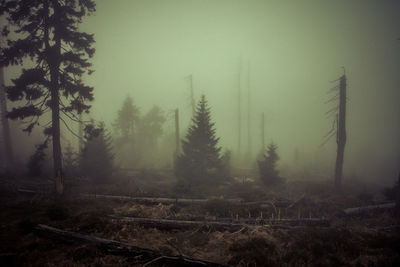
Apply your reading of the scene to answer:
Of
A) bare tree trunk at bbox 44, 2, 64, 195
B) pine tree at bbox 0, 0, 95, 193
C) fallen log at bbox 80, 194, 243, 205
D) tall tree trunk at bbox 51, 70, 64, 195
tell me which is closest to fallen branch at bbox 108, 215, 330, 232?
fallen log at bbox 80, 194, 243, 205

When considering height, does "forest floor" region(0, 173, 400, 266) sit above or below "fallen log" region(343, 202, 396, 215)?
above

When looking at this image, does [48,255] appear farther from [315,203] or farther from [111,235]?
[315,203]

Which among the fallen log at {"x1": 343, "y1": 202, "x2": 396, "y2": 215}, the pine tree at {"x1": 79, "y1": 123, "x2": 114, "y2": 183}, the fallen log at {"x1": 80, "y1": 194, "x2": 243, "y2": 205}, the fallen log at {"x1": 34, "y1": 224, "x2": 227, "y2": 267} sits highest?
the pine tree at {"x1": 79, "y1": 123, "x2": 114, "y2": 183}

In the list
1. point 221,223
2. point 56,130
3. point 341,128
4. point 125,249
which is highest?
point 341,128

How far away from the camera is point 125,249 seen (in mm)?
6137

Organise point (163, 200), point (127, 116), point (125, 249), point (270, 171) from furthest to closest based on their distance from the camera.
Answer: point (127, 116)
point (270, 171)
point (163, 200)
point (125, 249)

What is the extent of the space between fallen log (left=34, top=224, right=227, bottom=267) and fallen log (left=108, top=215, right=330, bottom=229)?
2336 millimetres

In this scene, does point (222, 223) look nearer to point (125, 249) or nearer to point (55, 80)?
point (125, 249)

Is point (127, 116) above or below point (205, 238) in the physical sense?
above

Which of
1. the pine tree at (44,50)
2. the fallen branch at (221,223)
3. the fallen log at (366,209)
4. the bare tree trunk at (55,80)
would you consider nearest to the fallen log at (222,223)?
the fallen branch at (221,223)

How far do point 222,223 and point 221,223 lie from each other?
0.16 feet

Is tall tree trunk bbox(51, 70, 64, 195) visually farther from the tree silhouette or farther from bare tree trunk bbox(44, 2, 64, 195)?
the tree silhouette

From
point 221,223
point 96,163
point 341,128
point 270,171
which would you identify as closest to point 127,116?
point 96,163

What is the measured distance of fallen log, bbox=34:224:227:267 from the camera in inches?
223
